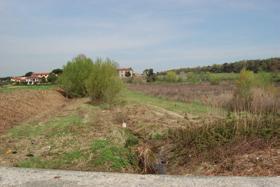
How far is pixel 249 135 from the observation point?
1117cm

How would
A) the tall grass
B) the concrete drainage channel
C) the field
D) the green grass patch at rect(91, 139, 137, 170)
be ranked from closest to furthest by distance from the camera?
the concrete drainage channel < the field < the green grass patch at rect(91, 139, 137, 170) < the tall grass

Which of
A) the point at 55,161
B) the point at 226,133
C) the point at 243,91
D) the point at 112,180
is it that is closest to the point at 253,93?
the point at 243,91

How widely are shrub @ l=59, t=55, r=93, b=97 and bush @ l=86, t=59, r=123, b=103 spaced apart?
5.91 m

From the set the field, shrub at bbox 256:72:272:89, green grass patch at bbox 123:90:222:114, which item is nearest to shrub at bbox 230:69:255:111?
shrub at bbox 256:72:272:89

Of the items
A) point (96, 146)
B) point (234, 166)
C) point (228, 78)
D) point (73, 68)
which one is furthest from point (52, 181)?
point (228, 78)

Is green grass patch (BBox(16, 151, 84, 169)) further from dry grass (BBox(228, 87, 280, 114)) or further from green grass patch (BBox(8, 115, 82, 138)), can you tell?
dry grass (BBox(228, 87, 280, 114))

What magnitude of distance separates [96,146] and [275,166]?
6228 millimetres

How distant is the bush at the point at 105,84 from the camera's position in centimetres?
2998

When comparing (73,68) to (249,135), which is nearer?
(249,135)

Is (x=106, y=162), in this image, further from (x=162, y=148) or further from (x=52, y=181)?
(x=52, y=181)

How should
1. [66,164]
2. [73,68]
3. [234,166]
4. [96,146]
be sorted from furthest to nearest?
[73,68]
[96,146]
[66,164]
[234,166]

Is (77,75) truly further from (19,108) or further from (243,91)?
(243,91)

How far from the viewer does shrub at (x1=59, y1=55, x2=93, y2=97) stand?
37306mm

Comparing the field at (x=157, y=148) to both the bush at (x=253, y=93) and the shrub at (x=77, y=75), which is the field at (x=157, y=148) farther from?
the shrub at (x=77, y=75)
